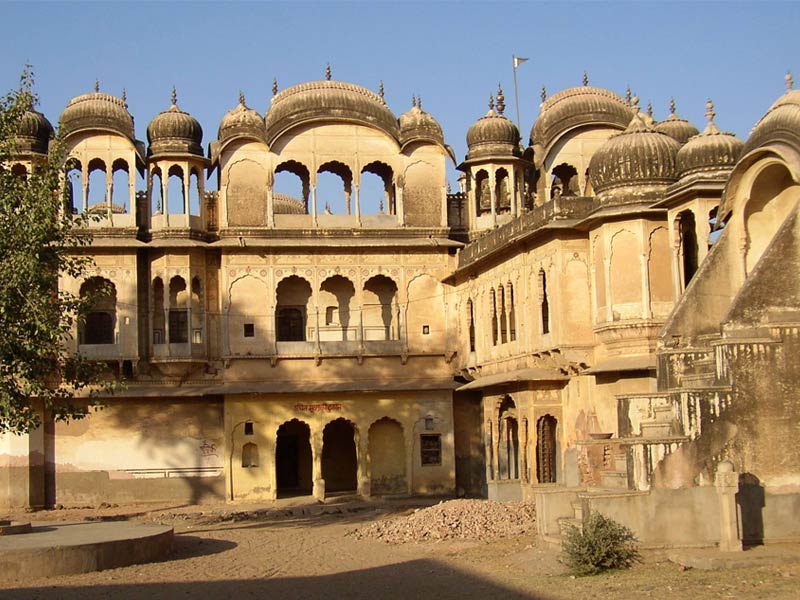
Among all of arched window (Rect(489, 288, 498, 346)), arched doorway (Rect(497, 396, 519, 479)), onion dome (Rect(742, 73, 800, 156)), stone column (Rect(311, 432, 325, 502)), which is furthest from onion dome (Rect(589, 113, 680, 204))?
stone column (Rect(311, 432, 325, 502))

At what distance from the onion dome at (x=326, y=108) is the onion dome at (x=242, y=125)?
263 mm

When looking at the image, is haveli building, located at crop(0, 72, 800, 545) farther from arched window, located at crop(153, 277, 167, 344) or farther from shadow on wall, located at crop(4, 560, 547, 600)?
shadow on wall, located at crop(4, 560, 547, 600)

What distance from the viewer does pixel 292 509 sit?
89.9 feet

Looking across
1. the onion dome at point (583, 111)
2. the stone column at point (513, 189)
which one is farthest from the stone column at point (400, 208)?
the onion dome at point (583, 111)

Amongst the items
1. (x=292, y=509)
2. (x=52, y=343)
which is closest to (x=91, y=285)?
(x=292, y=509)

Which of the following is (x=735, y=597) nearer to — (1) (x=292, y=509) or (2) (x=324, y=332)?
(1) (x=292, y=509)

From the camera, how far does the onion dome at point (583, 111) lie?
102 ft

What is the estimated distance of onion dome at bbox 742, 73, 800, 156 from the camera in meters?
15.7

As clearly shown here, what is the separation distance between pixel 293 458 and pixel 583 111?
13042mm

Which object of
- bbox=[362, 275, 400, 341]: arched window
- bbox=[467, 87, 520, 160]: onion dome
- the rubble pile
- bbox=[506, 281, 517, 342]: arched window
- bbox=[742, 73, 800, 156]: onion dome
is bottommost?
the rubble pile

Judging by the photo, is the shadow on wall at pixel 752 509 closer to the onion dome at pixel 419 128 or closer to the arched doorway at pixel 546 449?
the arched doorway at pixel 546 449

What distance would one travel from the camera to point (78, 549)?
1658cm

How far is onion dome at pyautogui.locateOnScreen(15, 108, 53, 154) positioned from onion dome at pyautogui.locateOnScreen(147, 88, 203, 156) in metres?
2.74

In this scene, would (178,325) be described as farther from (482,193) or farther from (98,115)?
(482,193)
